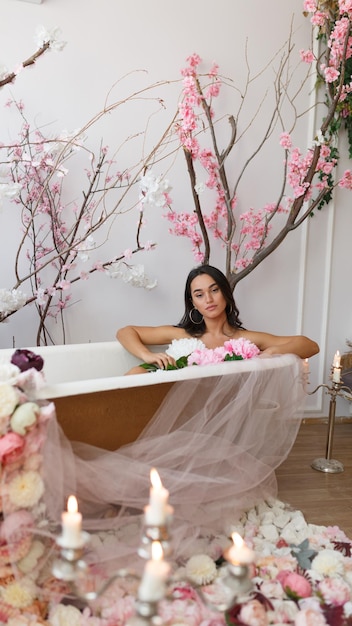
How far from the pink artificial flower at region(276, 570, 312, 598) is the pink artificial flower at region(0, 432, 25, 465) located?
3.03 feet

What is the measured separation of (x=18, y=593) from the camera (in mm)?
1571

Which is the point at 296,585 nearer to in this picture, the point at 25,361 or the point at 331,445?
the point at 25,361

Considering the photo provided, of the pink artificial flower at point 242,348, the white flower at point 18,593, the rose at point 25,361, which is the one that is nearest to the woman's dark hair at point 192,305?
the pink artificial flower at point 242,348

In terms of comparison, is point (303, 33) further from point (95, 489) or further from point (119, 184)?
point (95, 489)

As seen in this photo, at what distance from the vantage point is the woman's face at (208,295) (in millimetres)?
2732

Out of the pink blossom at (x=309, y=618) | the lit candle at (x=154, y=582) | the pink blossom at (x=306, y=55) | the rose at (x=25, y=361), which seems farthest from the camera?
the pink blossom at (x=306, y=55)

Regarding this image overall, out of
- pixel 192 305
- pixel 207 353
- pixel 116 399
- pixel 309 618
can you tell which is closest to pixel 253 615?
pixel 309 618

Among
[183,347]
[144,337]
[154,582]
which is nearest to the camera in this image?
[154,582]

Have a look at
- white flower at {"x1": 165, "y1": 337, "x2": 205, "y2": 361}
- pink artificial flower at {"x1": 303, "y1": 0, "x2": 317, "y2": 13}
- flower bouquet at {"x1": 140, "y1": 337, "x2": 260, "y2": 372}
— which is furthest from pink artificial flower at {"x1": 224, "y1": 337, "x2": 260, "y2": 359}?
pink artificial flower at {"x1": 303, "y1": 0, "x2": 317, "y2": 13}

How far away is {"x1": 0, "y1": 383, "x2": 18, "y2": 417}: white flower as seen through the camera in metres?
1.54

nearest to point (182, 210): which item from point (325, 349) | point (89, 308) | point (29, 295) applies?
point (89, 308)

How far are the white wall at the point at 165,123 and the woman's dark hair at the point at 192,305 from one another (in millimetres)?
562

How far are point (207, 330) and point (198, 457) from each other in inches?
36.3

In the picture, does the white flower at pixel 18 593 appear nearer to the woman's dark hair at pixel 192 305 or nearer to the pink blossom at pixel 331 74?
the woman's dark hair at pixel 192 305
